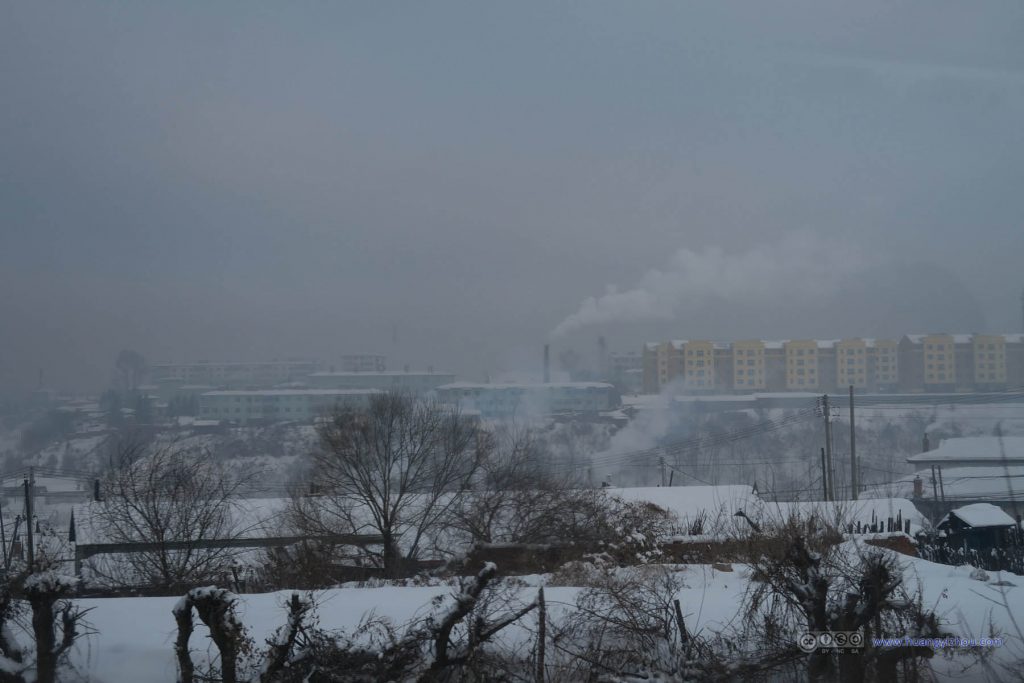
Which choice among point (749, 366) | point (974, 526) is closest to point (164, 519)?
point (974, 526)

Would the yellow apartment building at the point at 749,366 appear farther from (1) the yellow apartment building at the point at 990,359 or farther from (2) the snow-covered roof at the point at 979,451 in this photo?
(1) the yellow apartment building at the point at 990,359

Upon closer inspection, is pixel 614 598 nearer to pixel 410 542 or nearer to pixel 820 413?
pixel 410 542

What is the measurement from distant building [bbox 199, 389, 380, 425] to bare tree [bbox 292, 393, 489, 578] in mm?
3427

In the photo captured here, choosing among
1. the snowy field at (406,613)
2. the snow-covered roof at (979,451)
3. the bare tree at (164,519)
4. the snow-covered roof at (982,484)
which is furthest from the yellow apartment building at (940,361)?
the bare tree at (164,519)

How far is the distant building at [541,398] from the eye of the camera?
31172 mm

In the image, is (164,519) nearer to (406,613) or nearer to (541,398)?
(406,613)

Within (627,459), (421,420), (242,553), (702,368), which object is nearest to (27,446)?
(421,420)

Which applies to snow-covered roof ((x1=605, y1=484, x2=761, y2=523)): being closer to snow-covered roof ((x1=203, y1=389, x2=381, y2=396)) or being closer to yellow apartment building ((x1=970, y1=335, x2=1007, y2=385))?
yellow apartment building ((x1=970, y1=335, x2=1007, y2=385))

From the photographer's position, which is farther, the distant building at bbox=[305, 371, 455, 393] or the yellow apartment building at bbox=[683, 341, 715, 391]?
the yellow apartment building at bbox=[683, 341, 715, 391]

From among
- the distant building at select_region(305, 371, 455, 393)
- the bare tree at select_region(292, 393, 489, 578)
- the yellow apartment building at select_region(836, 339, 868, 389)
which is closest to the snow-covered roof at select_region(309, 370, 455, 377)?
the distant building at select_region(305, 371, 455, 393)

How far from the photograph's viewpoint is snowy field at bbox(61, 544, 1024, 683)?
221 inches

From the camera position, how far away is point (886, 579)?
17.1ft

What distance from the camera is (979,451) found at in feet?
68.9

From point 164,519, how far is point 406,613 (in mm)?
9040
